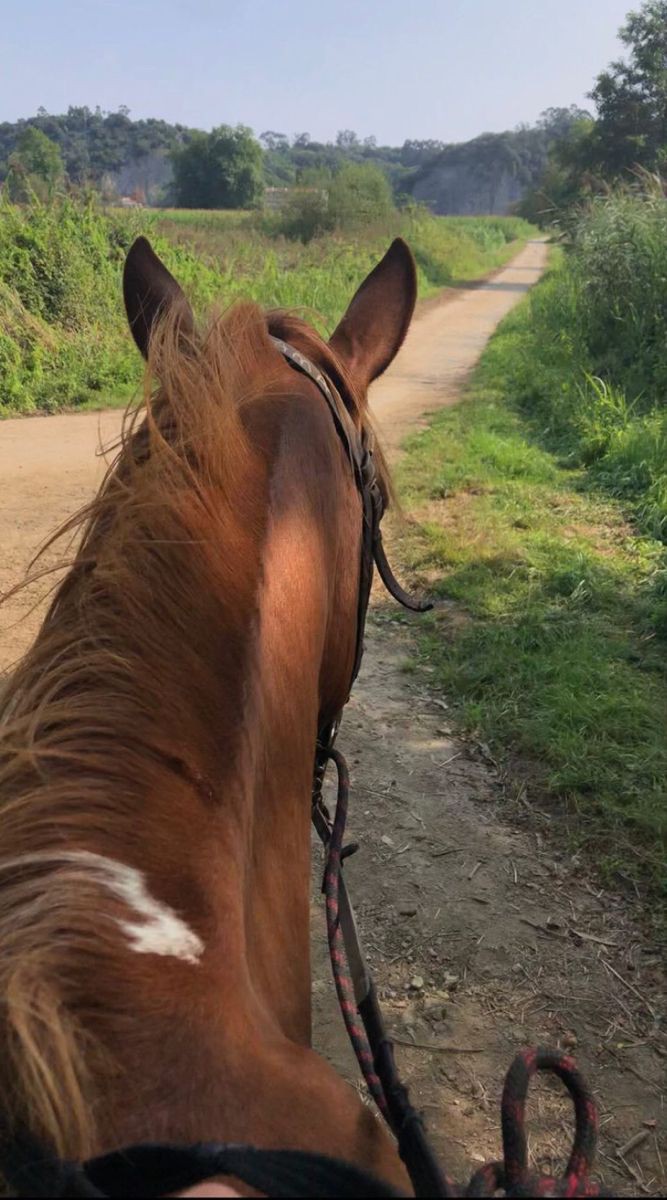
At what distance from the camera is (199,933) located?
848 millimetres

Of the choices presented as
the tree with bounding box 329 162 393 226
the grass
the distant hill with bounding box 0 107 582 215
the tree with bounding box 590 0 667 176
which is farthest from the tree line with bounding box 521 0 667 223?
the distant hill with bounding box 0 107 582 215

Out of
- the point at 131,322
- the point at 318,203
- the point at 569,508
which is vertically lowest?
the point at 569,508

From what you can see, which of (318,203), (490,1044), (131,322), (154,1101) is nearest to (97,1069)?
(154,1101)

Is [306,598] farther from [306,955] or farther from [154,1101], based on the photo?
[154,1101]

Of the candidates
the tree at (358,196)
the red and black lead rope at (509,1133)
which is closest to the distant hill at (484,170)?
the tree at (358,196)

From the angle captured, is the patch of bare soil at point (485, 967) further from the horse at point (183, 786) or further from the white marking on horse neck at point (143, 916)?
the white marking on horse neck at point (143, 916)

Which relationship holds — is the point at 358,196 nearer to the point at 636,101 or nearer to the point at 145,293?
the point at 636,101

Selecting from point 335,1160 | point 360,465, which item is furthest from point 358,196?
point 335,1160

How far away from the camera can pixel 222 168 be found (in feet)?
179

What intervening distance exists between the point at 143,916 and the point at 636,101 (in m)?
35.0

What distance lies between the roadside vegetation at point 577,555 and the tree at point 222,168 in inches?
1924

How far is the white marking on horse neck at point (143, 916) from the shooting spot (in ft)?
2.67

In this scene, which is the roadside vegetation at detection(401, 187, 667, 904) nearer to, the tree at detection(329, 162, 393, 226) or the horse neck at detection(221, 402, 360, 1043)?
the horse neck at detection(221, 402, 360, 1043)

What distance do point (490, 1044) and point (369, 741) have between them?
65.1 inches
